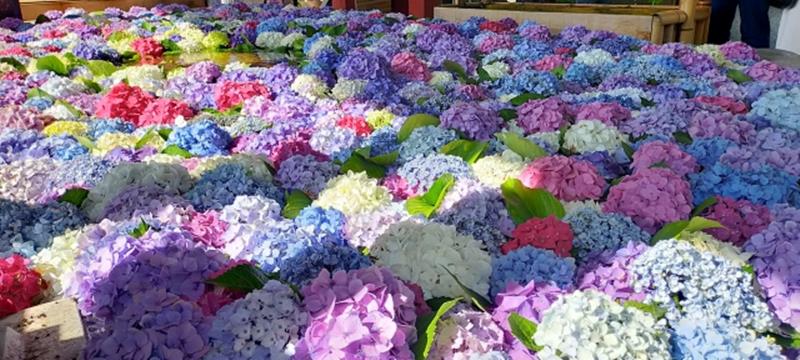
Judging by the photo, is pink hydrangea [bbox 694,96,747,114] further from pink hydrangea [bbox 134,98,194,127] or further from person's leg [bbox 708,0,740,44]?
person's leg [bbox 708,0,740,44]

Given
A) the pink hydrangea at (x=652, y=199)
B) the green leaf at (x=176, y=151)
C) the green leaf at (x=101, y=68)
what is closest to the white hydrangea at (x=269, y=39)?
the green leaf at (x=101, y=68)

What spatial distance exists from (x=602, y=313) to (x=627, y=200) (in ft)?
2.19

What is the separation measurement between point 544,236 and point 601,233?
144mm

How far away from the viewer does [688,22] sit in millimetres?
4531

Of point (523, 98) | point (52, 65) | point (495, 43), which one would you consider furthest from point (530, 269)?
point (52, 65)

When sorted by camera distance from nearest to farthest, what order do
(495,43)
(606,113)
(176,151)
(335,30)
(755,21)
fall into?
(176,151)
(606,113)
(495,43)
(335,30)
(755,21)

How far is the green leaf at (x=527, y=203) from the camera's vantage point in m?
1.78

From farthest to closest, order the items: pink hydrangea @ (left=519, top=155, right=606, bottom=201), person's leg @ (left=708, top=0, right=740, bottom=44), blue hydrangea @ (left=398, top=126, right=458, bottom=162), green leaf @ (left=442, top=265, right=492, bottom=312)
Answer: person's leg @ (left=708, top=0, right=740, bottom=44) → blue hydrangea @ (left=398, top=126, right=458, bottom=162) → pink hydrangea @ (left=519, top=155, right=606, bottom=201) → green leaf @ (left=442, top=265, right=492, bottom=312)

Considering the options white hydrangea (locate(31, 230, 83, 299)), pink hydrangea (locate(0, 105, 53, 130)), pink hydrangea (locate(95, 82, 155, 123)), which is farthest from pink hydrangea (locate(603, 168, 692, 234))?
pink hydrangea (locate(0, 105, 53, 130))

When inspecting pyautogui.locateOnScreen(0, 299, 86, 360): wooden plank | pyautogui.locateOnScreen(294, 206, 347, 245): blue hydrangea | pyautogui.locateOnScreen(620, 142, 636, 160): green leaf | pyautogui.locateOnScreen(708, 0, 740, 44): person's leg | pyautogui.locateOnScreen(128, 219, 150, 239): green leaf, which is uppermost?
pyautogui.locateOnScreen(128, 219, 150, 239): green leaf

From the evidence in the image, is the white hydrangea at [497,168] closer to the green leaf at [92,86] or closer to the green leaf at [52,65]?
the green leaf at [92,86]

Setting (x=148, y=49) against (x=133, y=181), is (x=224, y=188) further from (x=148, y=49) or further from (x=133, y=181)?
(x=148, y=49)

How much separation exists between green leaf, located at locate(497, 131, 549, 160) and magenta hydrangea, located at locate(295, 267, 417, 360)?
985 mm

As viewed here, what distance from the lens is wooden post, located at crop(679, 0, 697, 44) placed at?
14.7 ft
